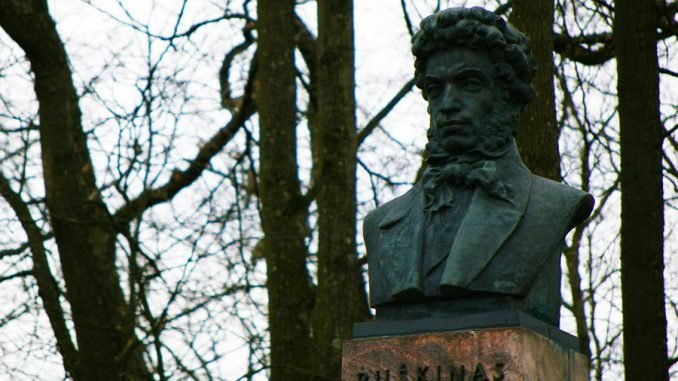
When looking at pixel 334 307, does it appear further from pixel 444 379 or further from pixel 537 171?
pixel 444 379

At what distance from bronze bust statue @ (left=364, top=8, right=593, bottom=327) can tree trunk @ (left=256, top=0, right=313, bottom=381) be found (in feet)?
15.0

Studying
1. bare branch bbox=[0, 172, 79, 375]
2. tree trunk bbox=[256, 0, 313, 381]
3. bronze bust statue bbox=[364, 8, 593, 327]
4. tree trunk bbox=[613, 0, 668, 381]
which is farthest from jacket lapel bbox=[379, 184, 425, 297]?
bare branch bbox=[0, 172, 79, 375]

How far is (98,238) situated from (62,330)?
3.42 feet

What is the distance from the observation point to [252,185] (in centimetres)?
1573

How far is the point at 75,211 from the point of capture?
42.2ft

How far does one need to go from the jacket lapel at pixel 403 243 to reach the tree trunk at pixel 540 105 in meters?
2.71

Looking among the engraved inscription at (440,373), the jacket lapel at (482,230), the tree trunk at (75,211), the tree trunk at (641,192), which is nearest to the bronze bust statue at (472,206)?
the jacket lapel at (482,230)

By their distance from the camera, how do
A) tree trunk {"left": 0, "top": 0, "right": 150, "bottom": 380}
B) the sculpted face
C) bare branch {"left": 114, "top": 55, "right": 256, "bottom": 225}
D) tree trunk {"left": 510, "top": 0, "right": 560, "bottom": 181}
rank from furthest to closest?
bare branch {"left": 114, "top": 55, "right": 256, "bottom": 225} < tree trunk {"left": 0, "top": 0, "right": 150, "bottom": 380} < tree trunk {"left": 510, "top": 0, "right": 560, "bottom": 181} < the sculpted face

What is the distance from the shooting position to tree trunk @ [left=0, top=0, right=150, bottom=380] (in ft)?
41.1

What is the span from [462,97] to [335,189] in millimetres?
4343

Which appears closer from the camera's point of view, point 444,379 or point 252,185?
point 444,379

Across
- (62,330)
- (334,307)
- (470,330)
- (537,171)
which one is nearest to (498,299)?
(470,330)

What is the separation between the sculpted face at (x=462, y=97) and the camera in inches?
263

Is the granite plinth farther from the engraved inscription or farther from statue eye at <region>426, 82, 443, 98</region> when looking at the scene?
statue eye at <region>426, 82, 443, 98</region>
